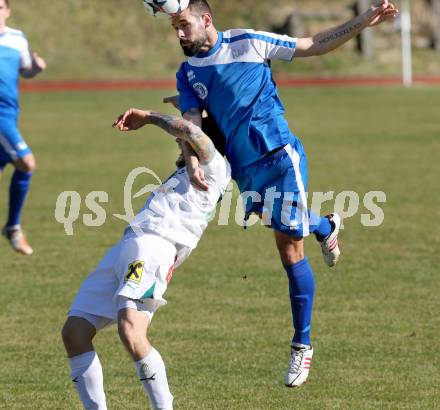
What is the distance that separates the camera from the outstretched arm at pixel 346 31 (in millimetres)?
6262

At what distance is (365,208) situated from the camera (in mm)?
13016

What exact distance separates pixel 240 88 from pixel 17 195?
454 cm

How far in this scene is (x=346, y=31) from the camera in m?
6.39

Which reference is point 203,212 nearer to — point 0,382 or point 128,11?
point 0,382

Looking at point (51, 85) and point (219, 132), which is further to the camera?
point (51, 85)

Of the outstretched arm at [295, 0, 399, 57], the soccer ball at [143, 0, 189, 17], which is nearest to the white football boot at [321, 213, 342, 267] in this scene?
the outstretched arm at [295, 0, 399, 57]

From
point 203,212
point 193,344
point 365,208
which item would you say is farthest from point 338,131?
point 203,212

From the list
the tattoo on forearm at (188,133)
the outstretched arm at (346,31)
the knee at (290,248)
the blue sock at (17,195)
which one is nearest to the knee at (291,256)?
the knee at (290,248)

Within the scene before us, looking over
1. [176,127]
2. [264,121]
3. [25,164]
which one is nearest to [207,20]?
[264,121]

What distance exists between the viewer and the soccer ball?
5757 mm

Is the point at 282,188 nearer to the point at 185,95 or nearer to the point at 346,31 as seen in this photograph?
the point at 185,95

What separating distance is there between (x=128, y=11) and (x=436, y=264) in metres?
28.3

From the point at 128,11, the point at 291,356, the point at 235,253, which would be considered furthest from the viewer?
the point at 128,11

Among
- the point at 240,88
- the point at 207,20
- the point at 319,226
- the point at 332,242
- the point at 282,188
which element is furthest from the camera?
the point at 332,242
